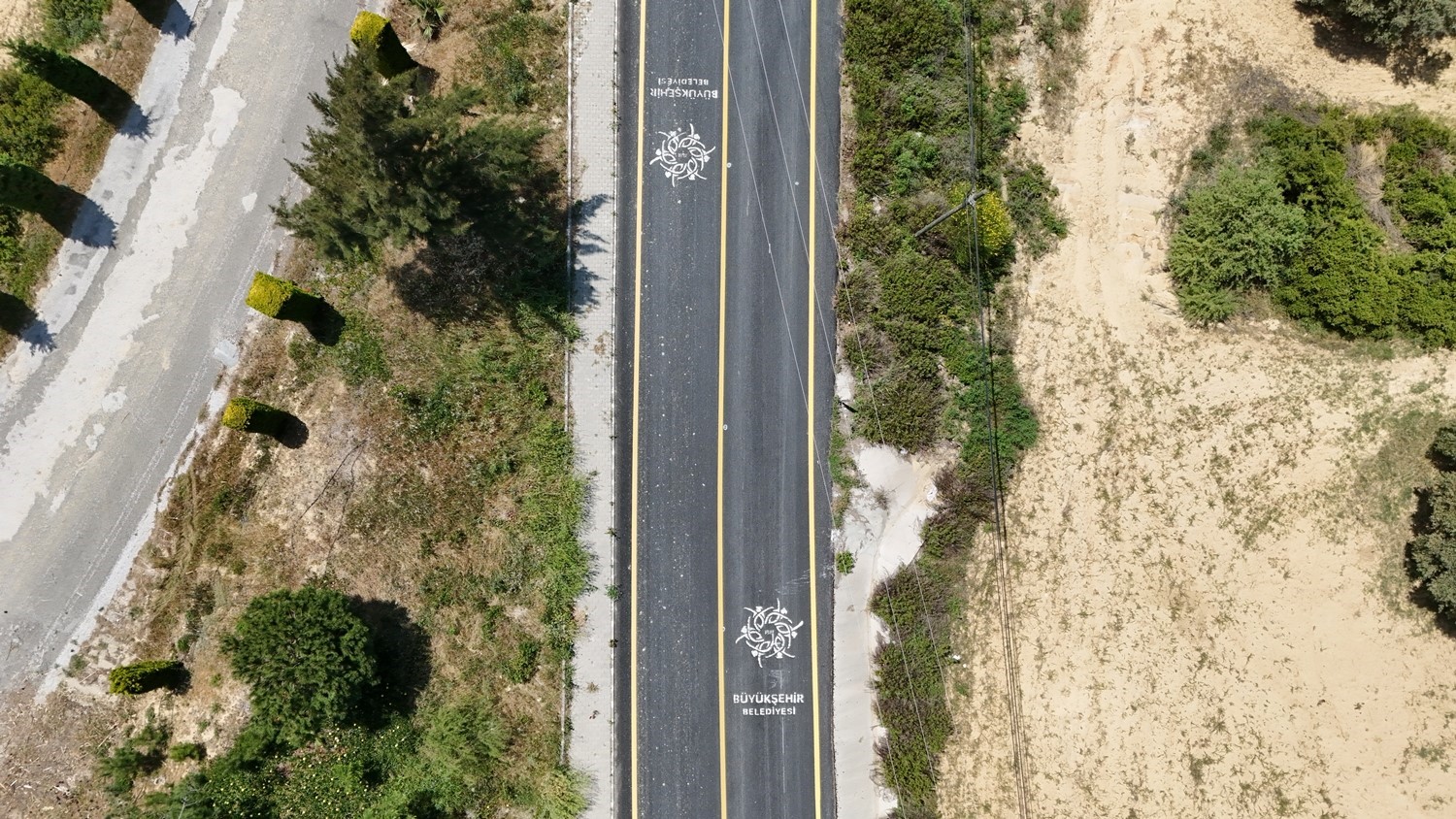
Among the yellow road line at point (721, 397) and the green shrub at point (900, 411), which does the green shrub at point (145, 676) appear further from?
the green shrub at point (900, 411)

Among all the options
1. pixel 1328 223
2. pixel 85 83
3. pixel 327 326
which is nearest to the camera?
pixel 85 83

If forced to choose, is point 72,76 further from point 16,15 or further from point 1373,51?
point 1373,51

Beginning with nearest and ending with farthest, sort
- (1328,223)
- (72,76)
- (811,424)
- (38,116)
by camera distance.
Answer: (72,76) → (38,116) → (811,424) → (1328,223)

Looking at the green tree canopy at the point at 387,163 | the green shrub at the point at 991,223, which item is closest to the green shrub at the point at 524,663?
the green tree canopy at the point at 387,163

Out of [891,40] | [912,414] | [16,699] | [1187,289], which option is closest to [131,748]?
[16,699]

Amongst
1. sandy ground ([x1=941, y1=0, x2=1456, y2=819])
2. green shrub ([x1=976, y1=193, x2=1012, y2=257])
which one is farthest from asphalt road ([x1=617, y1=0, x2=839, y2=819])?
sandy ground ([x1=941, y1=0, x2=1456, y2=819])

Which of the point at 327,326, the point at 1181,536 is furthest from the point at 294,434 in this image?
the point at 1181,536
